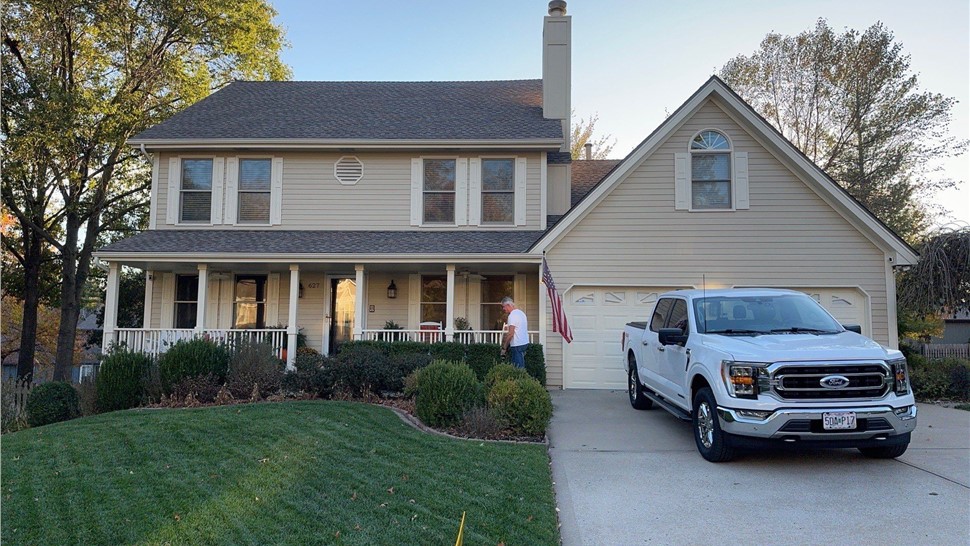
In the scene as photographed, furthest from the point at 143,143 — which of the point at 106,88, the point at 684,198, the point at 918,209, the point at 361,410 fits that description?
the point at 918,209

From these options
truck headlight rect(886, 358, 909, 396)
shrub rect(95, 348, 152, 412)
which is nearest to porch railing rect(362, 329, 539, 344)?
shrub rect(95, 348, 152, 412)

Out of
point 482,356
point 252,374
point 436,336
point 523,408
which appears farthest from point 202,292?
point 523,408

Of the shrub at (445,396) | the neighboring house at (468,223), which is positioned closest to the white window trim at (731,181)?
Result: the neighboring house at (468,223)

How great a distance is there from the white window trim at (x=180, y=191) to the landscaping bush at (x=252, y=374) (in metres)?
5.12

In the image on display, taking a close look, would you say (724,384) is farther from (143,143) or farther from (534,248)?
(143,143)

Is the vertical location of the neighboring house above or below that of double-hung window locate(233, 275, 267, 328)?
above

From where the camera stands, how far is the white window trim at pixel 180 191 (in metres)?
A: 13.5

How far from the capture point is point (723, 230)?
11.9 metres

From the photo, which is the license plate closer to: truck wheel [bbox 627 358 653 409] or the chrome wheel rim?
the chrome wheel rim

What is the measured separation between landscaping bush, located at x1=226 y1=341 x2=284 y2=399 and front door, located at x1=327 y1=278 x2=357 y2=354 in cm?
383

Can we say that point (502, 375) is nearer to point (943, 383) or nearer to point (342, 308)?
point (342, 308)

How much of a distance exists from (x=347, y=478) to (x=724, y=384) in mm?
3788

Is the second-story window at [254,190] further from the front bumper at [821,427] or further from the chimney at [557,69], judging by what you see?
the front bumper at [821,427]

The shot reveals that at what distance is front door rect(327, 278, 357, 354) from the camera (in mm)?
13711
